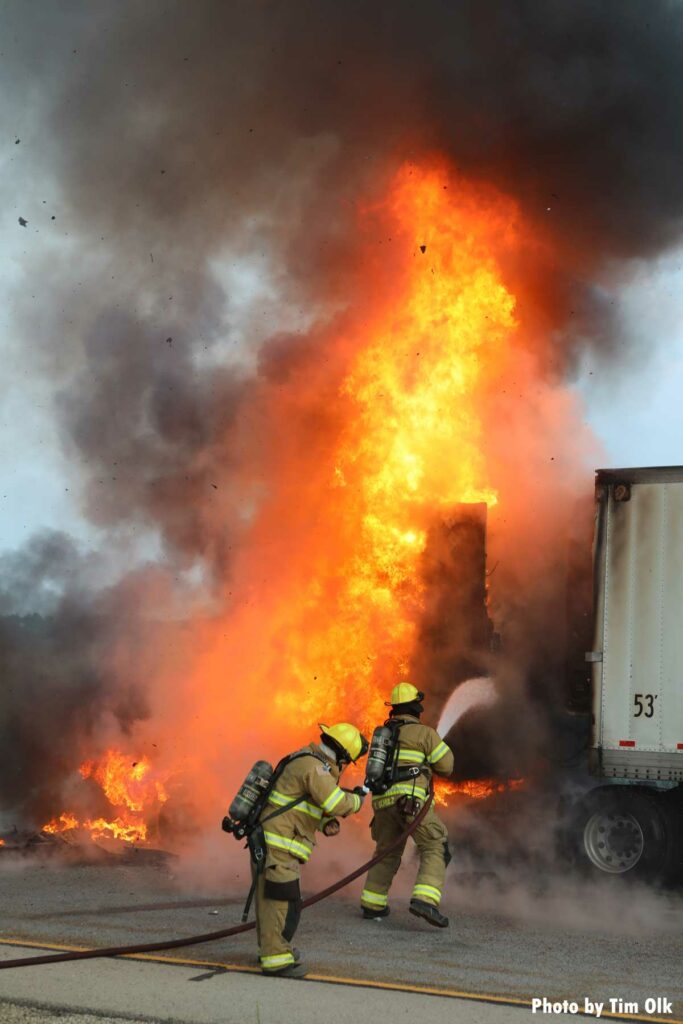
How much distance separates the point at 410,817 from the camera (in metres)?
8.52

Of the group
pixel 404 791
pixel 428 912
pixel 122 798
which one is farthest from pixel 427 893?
pixel 122 798

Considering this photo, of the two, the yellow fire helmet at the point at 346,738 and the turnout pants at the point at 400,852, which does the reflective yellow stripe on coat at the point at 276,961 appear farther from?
the turnout pants at the point at 400,852

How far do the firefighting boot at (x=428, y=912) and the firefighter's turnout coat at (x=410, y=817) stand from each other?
0.31 metres

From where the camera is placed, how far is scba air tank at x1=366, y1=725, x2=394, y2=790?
8250 mm

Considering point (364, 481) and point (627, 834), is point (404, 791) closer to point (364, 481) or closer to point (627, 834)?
point (627, 834)

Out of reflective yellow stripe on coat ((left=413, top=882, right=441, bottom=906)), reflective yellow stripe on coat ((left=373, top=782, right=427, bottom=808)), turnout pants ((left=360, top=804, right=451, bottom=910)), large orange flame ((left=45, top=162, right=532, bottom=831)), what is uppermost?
large orange flame ((left=45, top=162, right=532, bottom=831))

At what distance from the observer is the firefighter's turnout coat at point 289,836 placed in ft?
21.6

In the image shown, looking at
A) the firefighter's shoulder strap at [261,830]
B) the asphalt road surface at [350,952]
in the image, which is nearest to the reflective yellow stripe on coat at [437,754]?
Result: the asphalt road surface at [350,952]

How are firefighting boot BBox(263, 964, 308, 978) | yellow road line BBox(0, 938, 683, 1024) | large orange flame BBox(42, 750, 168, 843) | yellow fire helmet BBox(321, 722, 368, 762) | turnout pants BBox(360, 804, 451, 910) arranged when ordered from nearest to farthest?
1. yellow road line BBox(0, 938, 683, 1024)
2. firefighting boot BBox(263, 964, 308, 978)
3. yellow fire helmet BBox(321, 722, 368, 762)
4. turnout pants BBox(360, 804, 451, 910)
5. large orange flame BBox(42, 750, 168, 843)

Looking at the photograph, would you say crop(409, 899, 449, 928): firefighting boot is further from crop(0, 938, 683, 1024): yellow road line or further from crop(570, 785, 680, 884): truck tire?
crop(570, 785, 680, 884): truck tire

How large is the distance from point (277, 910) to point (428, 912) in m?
1.70

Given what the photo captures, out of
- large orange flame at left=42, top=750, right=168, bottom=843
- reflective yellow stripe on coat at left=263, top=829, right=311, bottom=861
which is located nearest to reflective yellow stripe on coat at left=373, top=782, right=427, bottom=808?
reflective yellow stripe on coat at left=263, top=829, right=311, bottom=861

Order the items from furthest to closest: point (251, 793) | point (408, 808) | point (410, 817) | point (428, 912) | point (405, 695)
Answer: point (405, 695)
point (410, 817)
point (408, 808)
point (428, 912)
point (251, 793)

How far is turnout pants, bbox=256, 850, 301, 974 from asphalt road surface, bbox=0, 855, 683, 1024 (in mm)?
163
